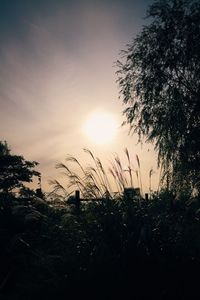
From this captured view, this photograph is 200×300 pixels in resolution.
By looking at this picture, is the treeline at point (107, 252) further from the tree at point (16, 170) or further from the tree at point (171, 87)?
the tree at point (16, 170)

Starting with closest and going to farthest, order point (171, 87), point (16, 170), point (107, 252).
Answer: point (107, 252), point (171, 87), point (16, 170)

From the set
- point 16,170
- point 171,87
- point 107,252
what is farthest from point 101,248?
point 16,170

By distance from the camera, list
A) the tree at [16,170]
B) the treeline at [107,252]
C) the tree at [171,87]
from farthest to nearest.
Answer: the tree at [16,170] < the tree at [171,87] < the treeline at [107,252]

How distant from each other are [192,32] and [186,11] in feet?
3.50

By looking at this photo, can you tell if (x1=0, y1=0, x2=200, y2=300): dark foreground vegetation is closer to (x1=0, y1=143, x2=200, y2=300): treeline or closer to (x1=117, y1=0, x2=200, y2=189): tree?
(x1=0, y1=143, x2=200, y2=300): treeline

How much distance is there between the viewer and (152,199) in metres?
6.00

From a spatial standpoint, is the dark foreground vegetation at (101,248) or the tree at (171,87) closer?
the dark foreground vegetation at (101,248)

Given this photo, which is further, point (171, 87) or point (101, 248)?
point (171, 87)

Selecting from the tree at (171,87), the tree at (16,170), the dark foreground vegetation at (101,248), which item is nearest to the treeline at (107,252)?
the dark foreground vegetation at (101,248)

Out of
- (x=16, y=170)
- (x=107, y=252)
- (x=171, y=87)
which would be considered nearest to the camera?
(x=107, y=252)

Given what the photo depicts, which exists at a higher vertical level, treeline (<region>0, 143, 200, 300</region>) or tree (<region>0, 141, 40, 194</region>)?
tree (<region>0, 141, 40, 194</region>)

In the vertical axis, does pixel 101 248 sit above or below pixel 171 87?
below

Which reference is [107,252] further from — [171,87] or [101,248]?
[171,87]

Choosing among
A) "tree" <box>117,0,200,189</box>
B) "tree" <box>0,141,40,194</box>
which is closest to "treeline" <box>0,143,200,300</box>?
"tree" <box>117,0,200,189</box>
